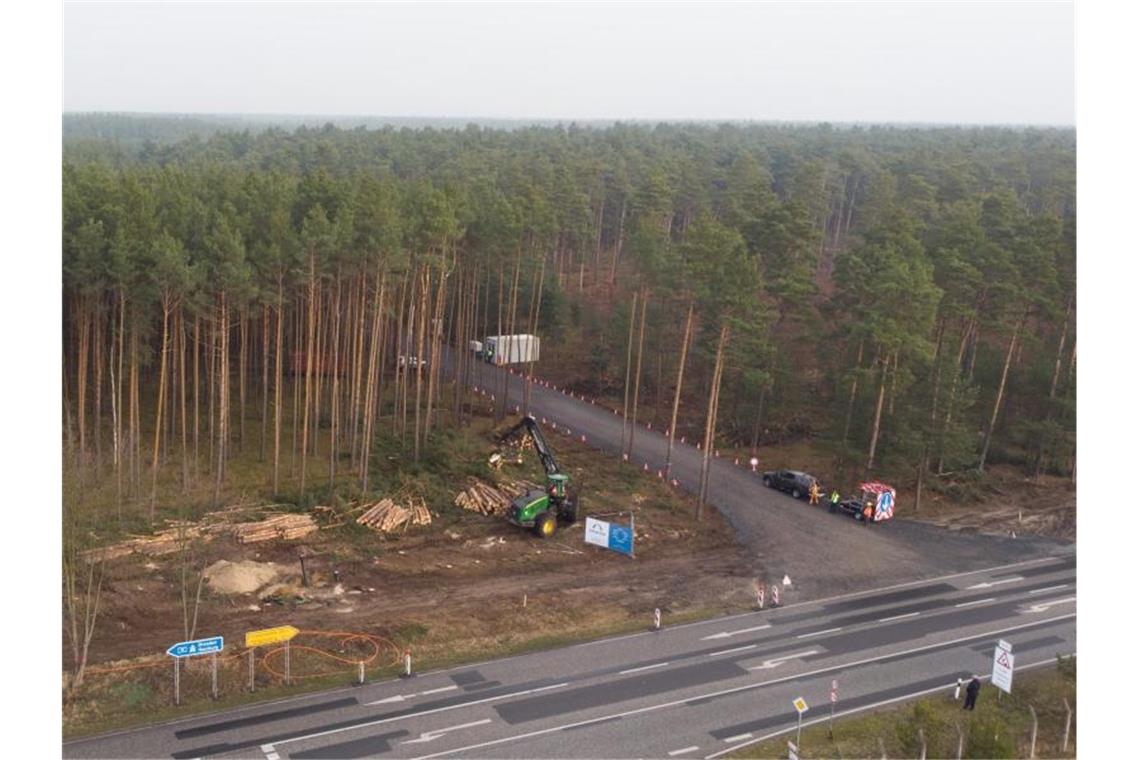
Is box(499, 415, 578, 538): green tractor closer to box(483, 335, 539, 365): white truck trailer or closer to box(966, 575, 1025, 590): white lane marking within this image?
box(966, 575, 1025, 590): white lane marking

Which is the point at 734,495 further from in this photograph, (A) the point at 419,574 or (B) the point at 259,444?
(B) the point at 259,444

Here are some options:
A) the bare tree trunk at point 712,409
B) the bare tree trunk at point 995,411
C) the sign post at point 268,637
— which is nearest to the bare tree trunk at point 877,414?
the bare tree trunk at point 995,411

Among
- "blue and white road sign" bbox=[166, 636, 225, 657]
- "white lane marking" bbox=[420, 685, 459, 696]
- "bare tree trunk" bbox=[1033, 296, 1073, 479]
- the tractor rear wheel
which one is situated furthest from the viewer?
"bare tree trunk" bbox=[1033, 296, 1073, 479]

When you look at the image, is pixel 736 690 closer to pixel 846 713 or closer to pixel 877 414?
pixel 846 713

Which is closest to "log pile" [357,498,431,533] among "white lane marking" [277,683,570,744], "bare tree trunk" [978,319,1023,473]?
"white lane marking" [277,683,570,744]

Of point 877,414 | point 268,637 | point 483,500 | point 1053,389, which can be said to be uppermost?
point 1053,389

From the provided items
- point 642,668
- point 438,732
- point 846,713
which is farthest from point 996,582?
point 438,732

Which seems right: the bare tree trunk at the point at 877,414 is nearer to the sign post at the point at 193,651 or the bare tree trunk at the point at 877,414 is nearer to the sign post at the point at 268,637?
the sign post at the point at 268,637

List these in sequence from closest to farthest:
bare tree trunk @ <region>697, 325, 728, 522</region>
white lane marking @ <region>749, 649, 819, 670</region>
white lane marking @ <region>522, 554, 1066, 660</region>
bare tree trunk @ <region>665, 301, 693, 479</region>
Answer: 1. white lane marking @ <region>522, 554, 1066, 660</region>
2. white lane marking @ <region>749, 649, 819, 670</region>
3. bare tree trunk @ <region>697, 325, 728, 522</region>
4. bare tree trunk @ <region>665, 301, 693, 479</region>
